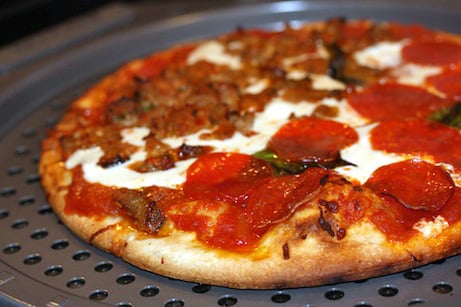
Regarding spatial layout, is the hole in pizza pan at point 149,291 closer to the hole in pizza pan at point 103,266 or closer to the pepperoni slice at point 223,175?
the hole in pizza pan at point 103,266

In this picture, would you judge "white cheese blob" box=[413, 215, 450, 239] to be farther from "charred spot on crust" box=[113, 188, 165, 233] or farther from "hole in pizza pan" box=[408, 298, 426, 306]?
"charred spot on crust" box=[113, 188, 165, 233]

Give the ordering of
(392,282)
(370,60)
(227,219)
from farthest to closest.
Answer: (370,60)
(227,219)
(392,282)

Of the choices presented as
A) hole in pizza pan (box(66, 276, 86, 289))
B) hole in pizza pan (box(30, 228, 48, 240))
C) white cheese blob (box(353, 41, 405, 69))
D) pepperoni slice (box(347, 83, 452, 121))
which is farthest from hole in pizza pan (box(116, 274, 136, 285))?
white cheese blob (box(353, 41, 405, 69))

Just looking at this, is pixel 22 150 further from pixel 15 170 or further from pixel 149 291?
pixel 149 291

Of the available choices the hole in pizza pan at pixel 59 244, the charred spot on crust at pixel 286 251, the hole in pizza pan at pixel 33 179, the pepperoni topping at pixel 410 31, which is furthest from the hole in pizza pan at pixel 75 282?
the pepperoni topping at pixel 410 31

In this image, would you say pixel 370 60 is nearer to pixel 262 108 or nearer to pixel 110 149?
pixel 262 108

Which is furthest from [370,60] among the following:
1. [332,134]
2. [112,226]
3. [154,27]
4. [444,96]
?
[112,226]
